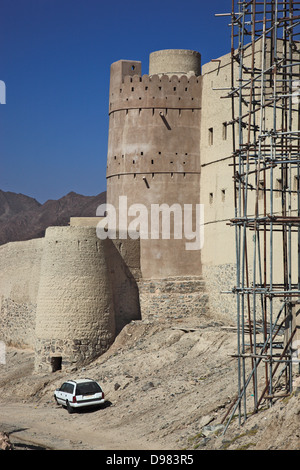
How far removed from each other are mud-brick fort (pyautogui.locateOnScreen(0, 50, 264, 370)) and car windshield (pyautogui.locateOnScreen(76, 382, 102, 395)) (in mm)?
4612

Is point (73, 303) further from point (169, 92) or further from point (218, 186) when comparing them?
point (169, 92)

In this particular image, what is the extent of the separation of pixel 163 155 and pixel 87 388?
10.7 m

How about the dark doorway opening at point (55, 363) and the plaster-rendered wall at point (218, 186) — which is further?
the plaster-rendered wall at point (218, 186)

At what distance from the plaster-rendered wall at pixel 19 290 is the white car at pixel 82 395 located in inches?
346

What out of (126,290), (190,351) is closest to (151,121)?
(126,290)

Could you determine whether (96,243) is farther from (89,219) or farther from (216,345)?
(216,345)

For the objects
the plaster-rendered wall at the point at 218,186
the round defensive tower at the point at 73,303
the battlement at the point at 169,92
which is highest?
the battlement at the point at 169,92

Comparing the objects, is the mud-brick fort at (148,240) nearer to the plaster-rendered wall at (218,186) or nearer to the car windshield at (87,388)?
the plaster-rendered wall at (218,186)

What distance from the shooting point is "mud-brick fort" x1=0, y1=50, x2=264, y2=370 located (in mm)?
26984

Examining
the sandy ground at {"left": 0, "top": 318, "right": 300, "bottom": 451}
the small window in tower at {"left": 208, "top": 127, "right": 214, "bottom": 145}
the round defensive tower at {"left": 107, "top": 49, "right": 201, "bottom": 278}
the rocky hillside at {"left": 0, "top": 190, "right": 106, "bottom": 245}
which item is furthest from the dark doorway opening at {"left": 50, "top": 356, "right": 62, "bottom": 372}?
the rocky hillside at {"left": 0, "top": 190, "right": 106, "bottom": 245}

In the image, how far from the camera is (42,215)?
9938 cm

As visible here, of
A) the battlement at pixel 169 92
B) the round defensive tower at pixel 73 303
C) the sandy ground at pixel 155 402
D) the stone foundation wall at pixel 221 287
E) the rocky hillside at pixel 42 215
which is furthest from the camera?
the rocky hillside at pixel 42 215

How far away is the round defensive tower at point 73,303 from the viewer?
26734mm

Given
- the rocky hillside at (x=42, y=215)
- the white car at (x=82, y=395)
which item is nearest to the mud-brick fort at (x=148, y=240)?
the white car at (x=82, y=395)
